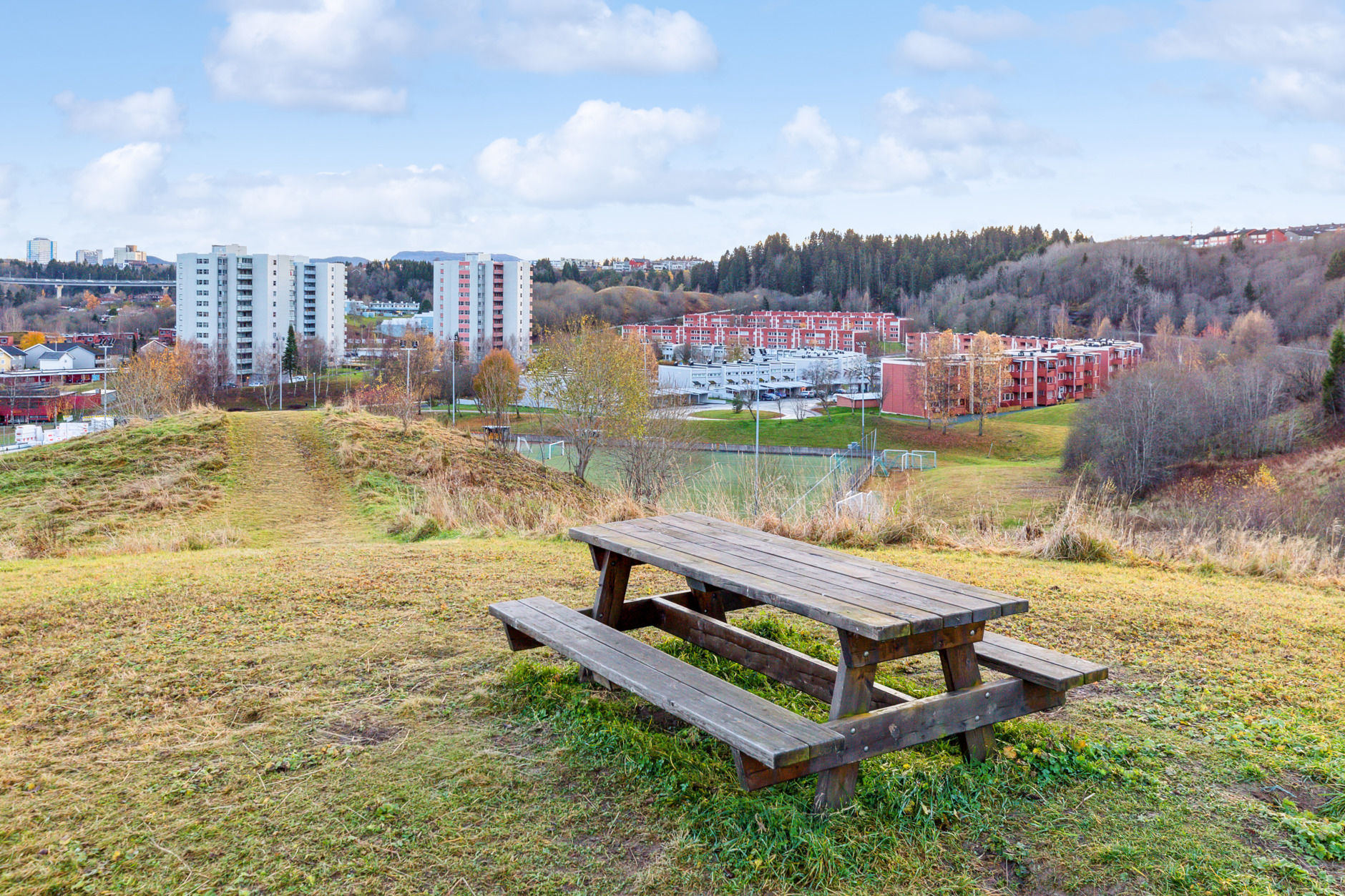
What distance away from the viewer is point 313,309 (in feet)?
284

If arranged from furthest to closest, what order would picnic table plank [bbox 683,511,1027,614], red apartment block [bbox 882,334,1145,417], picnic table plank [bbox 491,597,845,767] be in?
1. red apartment block [bbox 882,334,1145,417]
2. picnic table plank [bbox 683,511,1027,614]
3. picnic table plank [bbox 491,597,845,767]

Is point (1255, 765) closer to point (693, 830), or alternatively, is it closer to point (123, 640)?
point (693, 830)

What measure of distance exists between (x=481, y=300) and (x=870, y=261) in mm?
64981

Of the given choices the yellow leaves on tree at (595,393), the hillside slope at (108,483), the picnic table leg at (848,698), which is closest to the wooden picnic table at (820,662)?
the picnic table leg at (848,698)

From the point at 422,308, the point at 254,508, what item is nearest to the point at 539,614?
the point at 254,508

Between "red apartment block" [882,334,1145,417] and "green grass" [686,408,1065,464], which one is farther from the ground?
"red apartment block" [882,334,1145,417]

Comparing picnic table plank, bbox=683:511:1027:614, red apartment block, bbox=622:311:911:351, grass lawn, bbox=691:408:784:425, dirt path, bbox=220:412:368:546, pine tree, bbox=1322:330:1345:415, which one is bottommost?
grass lawn, bbox=691:408:784:425

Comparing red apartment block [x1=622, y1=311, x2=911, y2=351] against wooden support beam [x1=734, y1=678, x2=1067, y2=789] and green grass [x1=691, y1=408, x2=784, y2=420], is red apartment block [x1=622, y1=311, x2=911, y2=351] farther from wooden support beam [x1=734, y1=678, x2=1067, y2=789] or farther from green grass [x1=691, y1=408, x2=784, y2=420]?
wooden support beam [x1=734, y1=678, x2=1067, y2=789]

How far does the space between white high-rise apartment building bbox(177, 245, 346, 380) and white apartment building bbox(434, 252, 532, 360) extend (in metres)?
13.1

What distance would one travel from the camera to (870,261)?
135m

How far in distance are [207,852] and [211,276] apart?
84.4 metres

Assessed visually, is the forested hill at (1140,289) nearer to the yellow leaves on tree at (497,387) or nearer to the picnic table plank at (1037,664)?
the yellow leaves on tree at (497,387)

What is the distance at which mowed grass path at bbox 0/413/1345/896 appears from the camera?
248 cm

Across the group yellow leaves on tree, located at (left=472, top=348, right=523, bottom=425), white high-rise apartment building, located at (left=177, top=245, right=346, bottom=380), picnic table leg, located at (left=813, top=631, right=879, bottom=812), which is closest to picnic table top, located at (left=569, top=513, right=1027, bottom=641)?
picnic table leg, located at (left=813, top=631, right=879, bottom=812)
